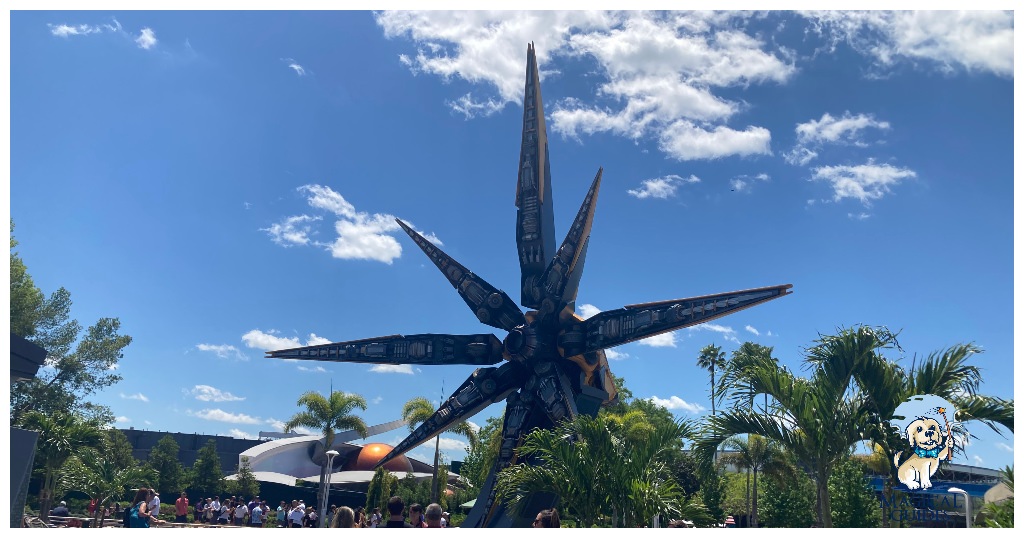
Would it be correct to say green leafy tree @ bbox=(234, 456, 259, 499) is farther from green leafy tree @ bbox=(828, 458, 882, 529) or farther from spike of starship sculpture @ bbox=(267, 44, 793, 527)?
green leafy tree @ bbox=(828, 458, 882, 529)

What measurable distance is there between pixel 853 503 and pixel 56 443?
28381mm

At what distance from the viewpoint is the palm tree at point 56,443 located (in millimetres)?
29062

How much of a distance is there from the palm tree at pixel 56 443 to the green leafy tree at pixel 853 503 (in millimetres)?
27489

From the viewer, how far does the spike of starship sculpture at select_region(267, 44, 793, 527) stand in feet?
81.3

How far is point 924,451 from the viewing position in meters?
12.6

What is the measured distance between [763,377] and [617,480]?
126 inches

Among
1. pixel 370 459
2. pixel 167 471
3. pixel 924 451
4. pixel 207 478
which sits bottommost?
pixel 370 459

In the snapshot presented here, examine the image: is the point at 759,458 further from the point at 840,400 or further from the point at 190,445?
the point at 190,445

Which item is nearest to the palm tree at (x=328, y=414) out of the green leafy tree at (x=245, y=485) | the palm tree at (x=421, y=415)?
the palm tree at (x=421, y=415)

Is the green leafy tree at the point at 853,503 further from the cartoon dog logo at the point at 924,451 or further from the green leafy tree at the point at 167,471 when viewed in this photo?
the green leafy tree at the point at 167,471

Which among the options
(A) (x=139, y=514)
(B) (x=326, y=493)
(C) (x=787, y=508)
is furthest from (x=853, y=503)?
(B) (x=326, y=493)

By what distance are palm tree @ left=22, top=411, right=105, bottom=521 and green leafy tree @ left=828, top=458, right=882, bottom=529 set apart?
A: 2749 cm

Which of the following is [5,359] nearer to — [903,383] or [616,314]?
[903,383]

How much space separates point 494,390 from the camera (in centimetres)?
2723
